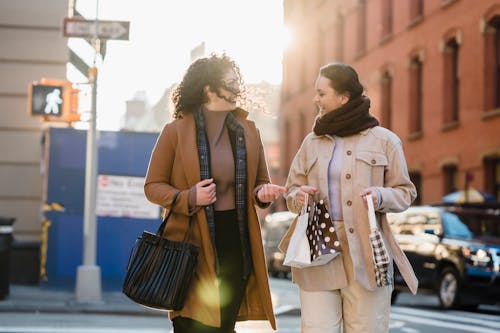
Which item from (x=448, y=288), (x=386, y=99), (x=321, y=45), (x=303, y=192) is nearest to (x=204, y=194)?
(x=303, y=192)

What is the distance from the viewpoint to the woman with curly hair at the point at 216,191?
4.90 metres

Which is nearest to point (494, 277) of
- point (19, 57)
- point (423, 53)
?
point (19, 57)

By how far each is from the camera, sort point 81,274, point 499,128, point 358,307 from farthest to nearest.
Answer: point 499,128 < point 81,274 < point 358,307

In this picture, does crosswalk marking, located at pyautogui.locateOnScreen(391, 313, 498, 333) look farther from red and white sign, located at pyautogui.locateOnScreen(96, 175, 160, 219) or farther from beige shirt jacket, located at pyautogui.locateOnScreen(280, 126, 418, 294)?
beige shirt jacket, located at pyautogui.locateOnScreen(280, 126, 418, 294)

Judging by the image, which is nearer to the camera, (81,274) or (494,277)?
(81,274)

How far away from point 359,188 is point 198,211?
34.9 inches

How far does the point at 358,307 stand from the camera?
17.0 feet

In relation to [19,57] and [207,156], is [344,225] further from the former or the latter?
[19,57]

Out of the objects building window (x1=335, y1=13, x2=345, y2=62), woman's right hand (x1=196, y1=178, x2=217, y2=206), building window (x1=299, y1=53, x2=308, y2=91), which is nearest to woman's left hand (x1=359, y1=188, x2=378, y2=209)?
woman's right hand (x1=196, y1=178, x2=217, y2=206)

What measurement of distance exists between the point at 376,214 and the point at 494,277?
38.7ft

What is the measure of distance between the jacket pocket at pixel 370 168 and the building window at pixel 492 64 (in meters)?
21.1

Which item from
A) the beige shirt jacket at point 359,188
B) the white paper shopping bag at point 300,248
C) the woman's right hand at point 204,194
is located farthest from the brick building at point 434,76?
the woman's right hand at point 204,194

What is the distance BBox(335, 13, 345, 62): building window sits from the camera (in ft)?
134

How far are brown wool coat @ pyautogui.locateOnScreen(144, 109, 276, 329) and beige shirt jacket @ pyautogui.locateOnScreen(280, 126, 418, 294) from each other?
313 millimetres
